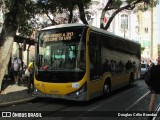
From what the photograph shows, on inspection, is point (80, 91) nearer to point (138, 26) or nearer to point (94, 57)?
point (94, 57)

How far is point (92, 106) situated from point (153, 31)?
6506cm

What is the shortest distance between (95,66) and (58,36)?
6.16ft

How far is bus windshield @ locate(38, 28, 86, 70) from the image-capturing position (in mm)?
13102

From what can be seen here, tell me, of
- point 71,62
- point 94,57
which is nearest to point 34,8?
point 94,57

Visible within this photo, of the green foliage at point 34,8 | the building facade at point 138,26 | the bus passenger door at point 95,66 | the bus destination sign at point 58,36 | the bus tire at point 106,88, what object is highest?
the building facade at point 138,26

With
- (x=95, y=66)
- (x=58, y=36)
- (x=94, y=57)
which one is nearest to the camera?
(x=58, y=36)

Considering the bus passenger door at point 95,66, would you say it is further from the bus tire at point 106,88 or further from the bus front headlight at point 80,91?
the bus tire at point 106,88

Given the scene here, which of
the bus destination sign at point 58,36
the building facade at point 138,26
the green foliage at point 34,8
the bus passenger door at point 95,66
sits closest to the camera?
the bus destination sign at point 58,36

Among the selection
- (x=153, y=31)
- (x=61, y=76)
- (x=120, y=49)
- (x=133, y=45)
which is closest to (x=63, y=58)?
(x=61, y=76)

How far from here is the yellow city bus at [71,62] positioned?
43.0 ft

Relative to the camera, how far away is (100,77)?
14.5 m

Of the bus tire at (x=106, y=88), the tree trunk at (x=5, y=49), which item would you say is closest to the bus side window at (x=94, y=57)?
the bus tire at (x=106, y=88)

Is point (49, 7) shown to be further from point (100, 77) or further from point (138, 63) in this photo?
point (100, 77)

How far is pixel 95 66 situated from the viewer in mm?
13984
